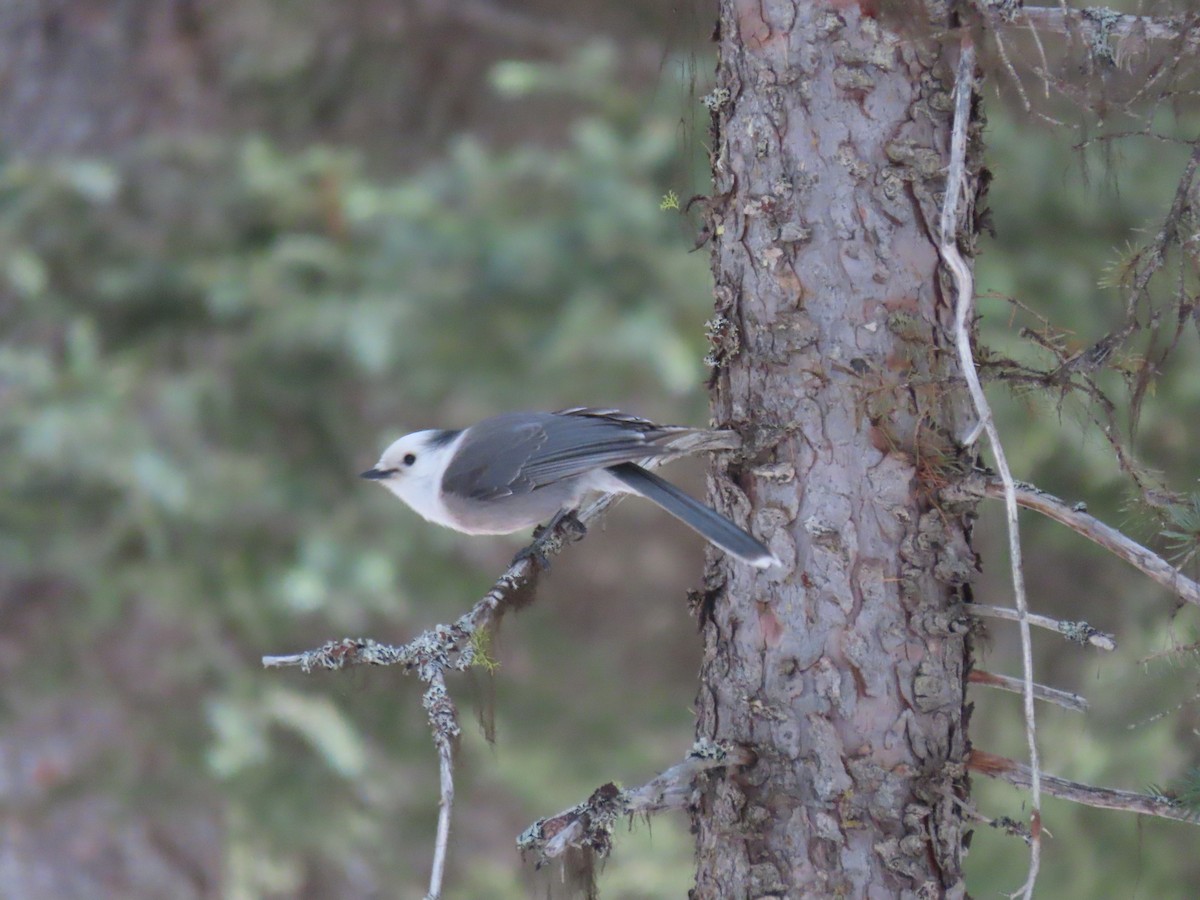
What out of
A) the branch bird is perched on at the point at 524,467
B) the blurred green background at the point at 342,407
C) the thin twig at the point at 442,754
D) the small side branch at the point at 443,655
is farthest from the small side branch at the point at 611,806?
the blurred green background at the point at 342,407

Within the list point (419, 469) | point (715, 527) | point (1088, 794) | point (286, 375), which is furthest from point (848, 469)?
point (286, 375)

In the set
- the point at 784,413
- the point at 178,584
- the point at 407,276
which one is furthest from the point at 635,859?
the point at 784,413

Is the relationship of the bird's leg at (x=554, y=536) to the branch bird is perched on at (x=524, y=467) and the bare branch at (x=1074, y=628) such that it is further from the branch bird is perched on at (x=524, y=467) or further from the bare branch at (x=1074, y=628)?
the bare branch at (x=1074, y=628)

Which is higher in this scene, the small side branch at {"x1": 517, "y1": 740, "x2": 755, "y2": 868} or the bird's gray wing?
the bird's gray wing

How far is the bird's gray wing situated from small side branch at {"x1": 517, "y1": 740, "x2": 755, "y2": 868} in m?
0.59

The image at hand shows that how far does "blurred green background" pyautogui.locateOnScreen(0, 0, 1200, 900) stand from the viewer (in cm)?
450

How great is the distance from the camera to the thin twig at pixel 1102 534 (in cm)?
173

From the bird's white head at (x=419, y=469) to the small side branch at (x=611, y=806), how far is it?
1426mm

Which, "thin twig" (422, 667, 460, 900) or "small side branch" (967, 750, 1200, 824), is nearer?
"thin twig" (422, 667, 460, 900)

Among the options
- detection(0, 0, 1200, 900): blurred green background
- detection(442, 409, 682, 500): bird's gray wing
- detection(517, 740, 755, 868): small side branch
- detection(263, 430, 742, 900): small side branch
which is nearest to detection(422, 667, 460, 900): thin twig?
detection(263, 430, 742, 900): small side branch

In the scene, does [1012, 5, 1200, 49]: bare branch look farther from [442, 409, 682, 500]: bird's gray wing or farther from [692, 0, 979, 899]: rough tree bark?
[442, 409, 682, 500]: bird's gray wing

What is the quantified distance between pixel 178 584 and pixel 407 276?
1.58 meters

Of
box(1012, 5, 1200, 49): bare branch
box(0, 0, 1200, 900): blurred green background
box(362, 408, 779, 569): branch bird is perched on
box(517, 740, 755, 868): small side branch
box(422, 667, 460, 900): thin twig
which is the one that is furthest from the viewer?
box(0, 0, 1200, 900): blurred green background

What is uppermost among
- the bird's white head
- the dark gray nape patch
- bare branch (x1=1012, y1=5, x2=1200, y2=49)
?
the dark gray nape patch
